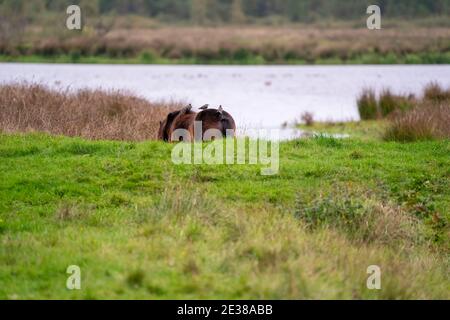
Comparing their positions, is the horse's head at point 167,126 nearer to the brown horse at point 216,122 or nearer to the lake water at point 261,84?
the brown horse at point 216,122

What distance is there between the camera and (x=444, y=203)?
10703 mm

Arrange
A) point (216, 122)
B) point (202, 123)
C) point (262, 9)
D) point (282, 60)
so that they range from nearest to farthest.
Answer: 1. point (202, 123)
2. point (216, 122)
3. point (282, 60)
4. point (262, 9)

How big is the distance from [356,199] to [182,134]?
14.8ft

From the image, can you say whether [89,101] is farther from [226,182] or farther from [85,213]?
[85,213]

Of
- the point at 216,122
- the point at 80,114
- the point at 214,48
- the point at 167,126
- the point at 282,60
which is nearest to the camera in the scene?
the point at 216,122

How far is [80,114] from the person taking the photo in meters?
17.0

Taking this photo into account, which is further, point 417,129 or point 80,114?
point 80,114

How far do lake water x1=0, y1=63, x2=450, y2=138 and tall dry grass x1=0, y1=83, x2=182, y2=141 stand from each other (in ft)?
17.3

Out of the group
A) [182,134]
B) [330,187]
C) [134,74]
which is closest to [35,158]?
[182,134]

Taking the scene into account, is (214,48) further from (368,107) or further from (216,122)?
(216,122)

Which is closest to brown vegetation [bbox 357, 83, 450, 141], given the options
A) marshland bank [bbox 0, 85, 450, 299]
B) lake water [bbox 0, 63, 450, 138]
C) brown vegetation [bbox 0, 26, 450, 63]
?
marshland bank [bbox 0, 85, 450, 299]

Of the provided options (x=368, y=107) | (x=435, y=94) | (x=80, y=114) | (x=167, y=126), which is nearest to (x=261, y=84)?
(x=368, y=107)

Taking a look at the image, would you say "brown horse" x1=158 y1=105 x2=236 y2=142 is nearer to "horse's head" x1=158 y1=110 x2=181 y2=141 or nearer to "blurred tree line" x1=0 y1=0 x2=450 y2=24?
"horse's head" x1=158 y1=110 x2=181 y2=141

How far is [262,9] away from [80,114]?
107623 millimetres
